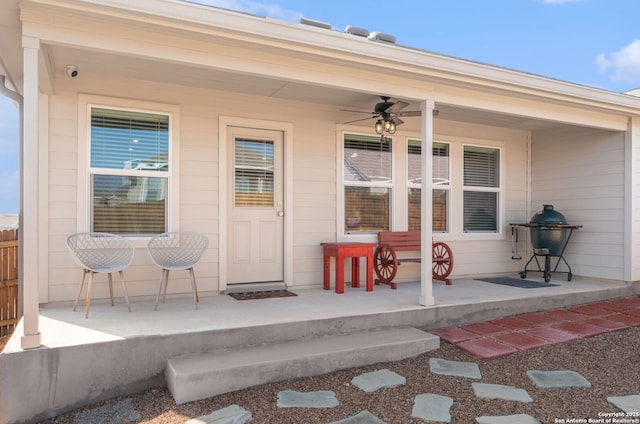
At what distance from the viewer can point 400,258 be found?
557 cm

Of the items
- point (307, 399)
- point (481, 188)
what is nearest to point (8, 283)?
point (307, 399)

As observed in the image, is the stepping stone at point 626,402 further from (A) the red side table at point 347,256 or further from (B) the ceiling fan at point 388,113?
(B) the ceiling fan at point 388,113

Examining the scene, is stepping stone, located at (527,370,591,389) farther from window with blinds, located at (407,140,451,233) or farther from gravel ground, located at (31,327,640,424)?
window with blinds, located at (407,140,451,233)

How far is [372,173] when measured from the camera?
18.2ft

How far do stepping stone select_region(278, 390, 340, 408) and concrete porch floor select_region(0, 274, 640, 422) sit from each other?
63cm

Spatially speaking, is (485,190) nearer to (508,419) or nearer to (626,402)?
(626,402)

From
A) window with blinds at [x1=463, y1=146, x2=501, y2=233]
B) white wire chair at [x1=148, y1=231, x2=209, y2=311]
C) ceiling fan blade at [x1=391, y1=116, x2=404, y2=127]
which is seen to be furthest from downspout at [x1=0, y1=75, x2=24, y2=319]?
window with blinds at [x1=463, y1=146, x2=501, y2=233]

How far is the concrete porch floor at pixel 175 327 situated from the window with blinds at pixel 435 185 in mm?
1127

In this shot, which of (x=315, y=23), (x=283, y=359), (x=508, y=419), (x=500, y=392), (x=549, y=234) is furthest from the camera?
(x=549, y=234)

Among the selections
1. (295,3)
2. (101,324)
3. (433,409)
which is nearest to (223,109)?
(101,324)

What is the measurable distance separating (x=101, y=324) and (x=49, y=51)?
2.23m

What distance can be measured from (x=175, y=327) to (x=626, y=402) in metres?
3.11

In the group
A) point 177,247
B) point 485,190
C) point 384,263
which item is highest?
point 485,190

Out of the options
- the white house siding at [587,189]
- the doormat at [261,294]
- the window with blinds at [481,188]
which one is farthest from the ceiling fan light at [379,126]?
the white house siding at [587,189]
